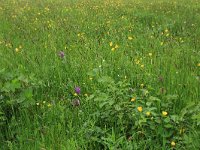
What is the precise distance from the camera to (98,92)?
309 centimetres

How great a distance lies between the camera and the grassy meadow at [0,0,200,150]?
266 cm

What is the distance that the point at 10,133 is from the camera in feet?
9.57

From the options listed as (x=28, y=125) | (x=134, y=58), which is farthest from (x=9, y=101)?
(x=134, y=58)

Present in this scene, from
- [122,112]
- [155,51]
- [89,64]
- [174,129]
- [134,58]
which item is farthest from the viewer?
[155,51]

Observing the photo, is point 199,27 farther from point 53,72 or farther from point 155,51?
point 53,72

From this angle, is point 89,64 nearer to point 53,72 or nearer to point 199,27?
point 53,72

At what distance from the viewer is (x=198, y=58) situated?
436 centimetres

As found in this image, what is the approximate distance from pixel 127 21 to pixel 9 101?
4.41 metres

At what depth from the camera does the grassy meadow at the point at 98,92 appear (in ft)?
8.73

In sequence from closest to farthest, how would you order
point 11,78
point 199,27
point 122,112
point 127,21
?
→ point 122,112 < point 11,78 < point 199,27 < point 127,21

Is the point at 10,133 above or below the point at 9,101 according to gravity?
below

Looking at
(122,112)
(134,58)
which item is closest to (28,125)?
(122,112)

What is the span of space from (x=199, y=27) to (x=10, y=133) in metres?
4.63

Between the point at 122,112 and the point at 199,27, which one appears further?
the point at 199,27
